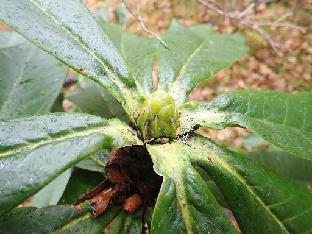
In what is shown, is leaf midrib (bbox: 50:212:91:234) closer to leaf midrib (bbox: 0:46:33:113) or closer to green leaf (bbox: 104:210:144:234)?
green leaf (bbox: 104:210:144:234)

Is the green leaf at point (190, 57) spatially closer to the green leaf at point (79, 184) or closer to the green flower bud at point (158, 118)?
the green flower bud at point (158, 118)

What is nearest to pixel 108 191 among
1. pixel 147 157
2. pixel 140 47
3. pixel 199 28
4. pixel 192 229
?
pixel 147 157

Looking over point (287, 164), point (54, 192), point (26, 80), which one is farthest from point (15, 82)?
point (287, 164)

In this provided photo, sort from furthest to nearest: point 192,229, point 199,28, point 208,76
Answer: point 199,28 → point 208,76 → point 192,229

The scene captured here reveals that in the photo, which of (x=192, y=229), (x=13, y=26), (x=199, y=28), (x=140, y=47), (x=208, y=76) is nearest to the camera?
(x=192, y=229)

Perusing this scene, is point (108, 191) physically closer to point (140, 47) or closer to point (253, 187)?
point (253, 187)

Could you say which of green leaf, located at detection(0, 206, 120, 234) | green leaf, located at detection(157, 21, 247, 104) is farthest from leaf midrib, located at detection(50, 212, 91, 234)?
green leaf, located at detection(157, 21, 247, 104)

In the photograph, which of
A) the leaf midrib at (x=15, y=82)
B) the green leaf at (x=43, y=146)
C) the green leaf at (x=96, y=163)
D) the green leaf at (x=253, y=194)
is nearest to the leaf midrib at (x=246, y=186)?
the green leaf at (x=253, y=194)

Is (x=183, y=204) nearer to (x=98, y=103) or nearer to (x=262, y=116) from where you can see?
(x=262, y=116)
